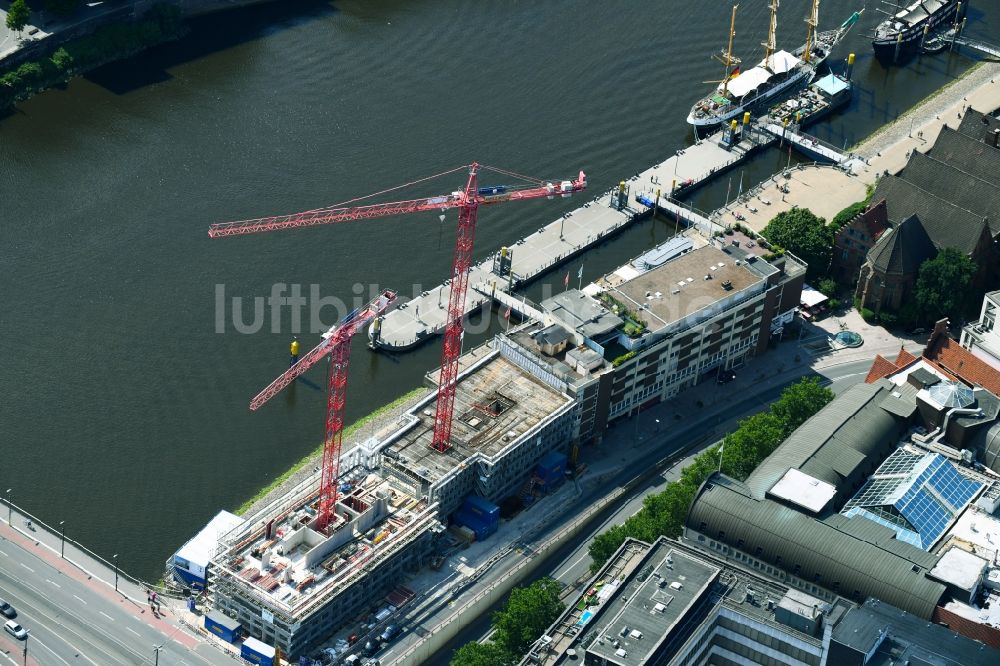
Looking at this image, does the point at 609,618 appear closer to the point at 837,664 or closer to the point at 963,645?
the point at 837,664

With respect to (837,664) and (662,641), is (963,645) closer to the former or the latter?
(837,664)

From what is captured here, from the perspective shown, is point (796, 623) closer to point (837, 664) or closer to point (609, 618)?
point (837, 664)

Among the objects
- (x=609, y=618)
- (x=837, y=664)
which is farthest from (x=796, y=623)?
(x=609, y=618)

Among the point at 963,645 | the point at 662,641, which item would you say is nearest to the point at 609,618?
the point at 662,641

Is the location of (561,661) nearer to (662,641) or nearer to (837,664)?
(662,641)

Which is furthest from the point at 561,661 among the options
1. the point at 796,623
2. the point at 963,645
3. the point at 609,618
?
the point at 963,645

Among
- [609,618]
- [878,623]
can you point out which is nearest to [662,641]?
[609,618]
